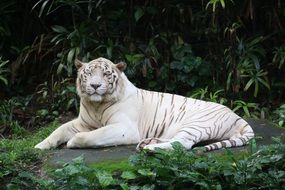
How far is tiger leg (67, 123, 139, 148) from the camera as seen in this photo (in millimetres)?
6148

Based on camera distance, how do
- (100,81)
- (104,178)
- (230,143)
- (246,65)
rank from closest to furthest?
(104,178)
(230,143)
(100,81)
(246,65)

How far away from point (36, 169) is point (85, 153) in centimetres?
43

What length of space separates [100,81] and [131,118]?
0.42 meters

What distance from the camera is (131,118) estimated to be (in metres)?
6.38

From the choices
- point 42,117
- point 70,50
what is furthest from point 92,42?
point 42,117

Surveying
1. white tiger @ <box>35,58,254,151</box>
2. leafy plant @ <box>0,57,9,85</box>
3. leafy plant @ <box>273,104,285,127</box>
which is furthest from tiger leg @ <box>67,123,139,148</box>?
leafy plant @ <box>0,57,9,85</box>

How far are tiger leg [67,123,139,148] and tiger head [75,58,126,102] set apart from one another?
11.3 inches

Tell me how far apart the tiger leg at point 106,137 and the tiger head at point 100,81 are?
0.29m

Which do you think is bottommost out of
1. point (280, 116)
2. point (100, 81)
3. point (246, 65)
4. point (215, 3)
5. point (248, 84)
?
point (280, 116)

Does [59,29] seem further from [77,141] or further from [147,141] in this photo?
[147,141]

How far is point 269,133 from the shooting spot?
6.77 m

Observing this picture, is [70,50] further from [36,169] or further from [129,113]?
[36,169]

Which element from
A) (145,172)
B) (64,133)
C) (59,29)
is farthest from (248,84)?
(145,172)

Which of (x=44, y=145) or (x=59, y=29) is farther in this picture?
(x=59, y=29)
